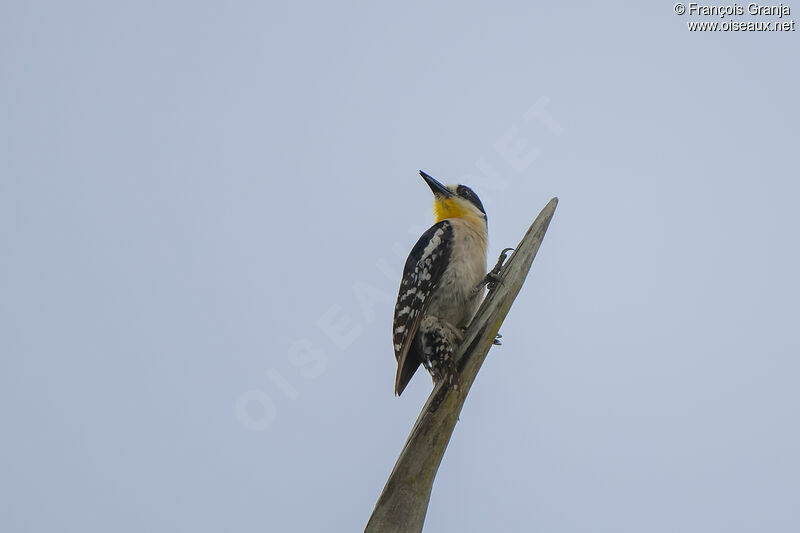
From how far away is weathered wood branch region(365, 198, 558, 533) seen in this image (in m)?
3.79

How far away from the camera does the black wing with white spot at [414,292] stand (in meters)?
6.14

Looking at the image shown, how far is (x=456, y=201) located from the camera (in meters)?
8.05

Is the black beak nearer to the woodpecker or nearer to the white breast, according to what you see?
the woodpecker

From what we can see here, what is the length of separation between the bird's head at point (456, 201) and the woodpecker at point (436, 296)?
71 centimetres

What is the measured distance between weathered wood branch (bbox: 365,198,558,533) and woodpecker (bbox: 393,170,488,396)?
0.84 meters

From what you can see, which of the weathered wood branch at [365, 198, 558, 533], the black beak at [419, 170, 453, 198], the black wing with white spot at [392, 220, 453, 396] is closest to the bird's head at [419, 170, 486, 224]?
the black beak at [419, 170, 453, 198]

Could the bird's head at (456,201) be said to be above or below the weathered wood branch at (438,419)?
above

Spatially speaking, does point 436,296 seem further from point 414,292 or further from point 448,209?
point 448,209

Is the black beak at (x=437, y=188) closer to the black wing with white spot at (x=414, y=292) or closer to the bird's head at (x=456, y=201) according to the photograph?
the bird's head at (x=456, y=201)

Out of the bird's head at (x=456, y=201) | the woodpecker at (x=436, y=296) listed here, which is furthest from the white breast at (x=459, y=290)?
the bird's head at (x=456, y=201)

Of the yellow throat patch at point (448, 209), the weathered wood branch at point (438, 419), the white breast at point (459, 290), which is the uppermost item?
the yellow throat patch at point (448, 209)

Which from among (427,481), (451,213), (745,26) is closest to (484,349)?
(427,481)

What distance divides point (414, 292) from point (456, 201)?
76.5 inches

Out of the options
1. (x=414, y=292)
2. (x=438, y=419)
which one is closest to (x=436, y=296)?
(x=414, y=292)
